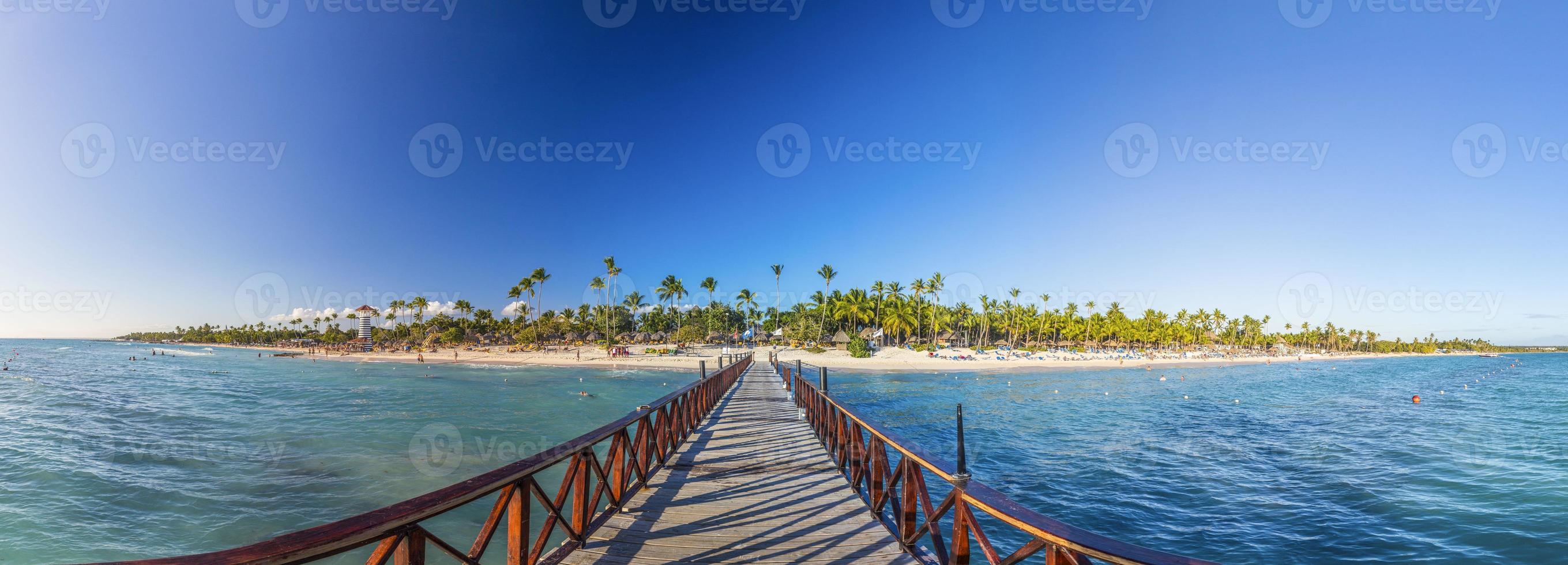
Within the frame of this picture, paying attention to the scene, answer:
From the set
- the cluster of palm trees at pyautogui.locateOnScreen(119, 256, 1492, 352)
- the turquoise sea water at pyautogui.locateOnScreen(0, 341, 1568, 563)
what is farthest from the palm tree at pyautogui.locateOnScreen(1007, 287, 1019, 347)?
the turquoise sea water at pyautogui.locateOnScreen(0, 341, 1568, 563)

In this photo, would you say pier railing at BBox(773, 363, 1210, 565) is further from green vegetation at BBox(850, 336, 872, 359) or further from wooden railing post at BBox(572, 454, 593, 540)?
green vegetation at BBox(850, 336, 872, 359)

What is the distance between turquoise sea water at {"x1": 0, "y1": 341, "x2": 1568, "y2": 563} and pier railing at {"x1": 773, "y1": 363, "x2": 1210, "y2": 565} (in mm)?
4246

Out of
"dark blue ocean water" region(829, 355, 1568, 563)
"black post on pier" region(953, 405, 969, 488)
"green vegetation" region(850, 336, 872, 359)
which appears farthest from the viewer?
A: "green vegetation" region(850, 336, 872, 359)

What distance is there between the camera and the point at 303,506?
1084cm

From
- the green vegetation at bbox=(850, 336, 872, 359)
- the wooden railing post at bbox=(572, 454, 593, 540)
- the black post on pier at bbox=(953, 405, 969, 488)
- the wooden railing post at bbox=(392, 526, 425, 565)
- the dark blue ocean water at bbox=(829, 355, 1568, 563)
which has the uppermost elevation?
the black post on pier at bbox=(953, 405, 969, 488)

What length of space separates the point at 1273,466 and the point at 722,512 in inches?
642

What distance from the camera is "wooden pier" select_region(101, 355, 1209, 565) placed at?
2.43m

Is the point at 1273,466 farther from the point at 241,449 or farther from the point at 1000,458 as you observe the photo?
the point at 241,449

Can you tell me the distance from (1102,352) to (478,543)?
8900cm

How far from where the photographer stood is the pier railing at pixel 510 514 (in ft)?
6.68

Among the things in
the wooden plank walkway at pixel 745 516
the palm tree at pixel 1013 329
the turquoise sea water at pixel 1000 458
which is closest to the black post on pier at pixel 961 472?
the wooden plank walkway at pixel 745 516

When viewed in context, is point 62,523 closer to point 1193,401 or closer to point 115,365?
point 1193,401

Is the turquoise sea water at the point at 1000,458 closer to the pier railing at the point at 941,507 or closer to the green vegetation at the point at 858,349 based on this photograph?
the pier railing at the point at 941,507

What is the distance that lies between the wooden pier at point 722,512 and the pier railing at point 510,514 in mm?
11
